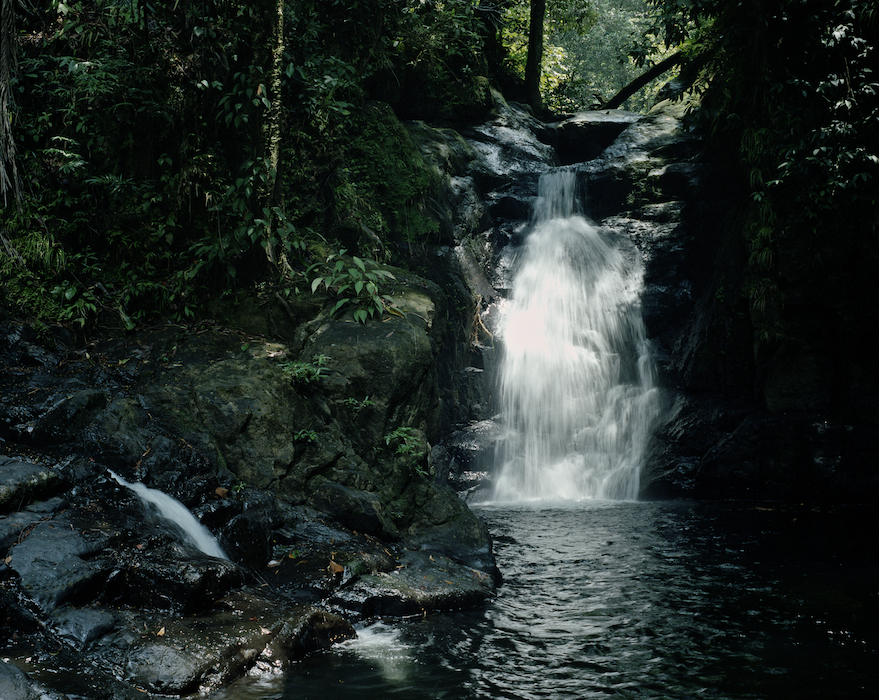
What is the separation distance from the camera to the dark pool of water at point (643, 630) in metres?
4.05

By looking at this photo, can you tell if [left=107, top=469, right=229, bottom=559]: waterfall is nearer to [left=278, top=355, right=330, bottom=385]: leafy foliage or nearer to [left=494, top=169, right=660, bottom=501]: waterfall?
[left=278, top=355, right=330, bottom=385]: leafy foliage

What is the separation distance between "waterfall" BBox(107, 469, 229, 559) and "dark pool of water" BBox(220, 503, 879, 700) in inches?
57.0

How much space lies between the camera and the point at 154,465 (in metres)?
5.73

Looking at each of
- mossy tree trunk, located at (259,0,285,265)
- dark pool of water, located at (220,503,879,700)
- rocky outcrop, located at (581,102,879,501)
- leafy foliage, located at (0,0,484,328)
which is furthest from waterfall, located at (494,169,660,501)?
mossy tree trunk, located at (259,0,285,265)

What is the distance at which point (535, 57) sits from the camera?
16.7 metres

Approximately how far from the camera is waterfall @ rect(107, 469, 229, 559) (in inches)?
208

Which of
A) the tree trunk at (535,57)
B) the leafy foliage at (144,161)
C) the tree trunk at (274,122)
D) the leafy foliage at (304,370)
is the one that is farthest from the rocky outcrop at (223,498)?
the tree trunk at (535,57)

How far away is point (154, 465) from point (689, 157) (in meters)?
11.6

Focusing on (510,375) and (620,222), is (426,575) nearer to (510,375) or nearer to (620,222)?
(510,375)

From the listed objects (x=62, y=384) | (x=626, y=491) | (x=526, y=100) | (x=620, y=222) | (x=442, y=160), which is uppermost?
(x=526, y=100)

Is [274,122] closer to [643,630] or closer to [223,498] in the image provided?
[223,498]

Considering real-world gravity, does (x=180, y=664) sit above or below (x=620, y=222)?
below

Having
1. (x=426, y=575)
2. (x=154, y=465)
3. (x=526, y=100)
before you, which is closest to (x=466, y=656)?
(x=426, y=575)

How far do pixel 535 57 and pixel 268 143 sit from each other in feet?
35.9
